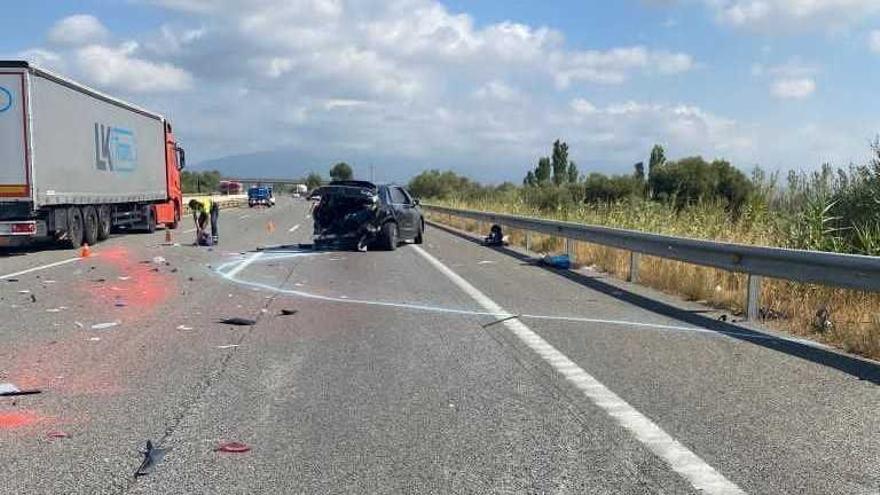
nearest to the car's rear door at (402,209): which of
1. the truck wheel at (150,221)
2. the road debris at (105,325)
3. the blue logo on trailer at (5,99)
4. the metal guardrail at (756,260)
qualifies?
the metal guardrail at (756,260)

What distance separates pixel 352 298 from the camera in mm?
11367

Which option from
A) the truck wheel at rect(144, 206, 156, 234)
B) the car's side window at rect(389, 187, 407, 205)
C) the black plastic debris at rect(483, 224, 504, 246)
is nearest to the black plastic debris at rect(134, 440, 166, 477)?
the car's side window at rect(389, 187, 407, 205)

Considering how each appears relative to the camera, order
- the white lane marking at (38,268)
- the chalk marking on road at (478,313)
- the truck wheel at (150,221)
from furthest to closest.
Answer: the truck wheel at (150,221), the white lane marking at (38,268), the chalk marking on road at (478,313)

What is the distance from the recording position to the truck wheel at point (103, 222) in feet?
72.5

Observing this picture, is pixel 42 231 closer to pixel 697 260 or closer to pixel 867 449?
pixel 697 260

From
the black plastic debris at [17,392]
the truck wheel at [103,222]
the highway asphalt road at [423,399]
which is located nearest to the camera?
the highway asphalt road at [423,399]

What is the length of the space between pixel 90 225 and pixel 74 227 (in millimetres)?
1376

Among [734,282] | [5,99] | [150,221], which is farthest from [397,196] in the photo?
[734,282]

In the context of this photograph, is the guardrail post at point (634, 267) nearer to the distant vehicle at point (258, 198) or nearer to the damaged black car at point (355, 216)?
the damaged black car at point (355, 216)

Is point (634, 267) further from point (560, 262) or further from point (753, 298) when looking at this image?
point (753, 298)

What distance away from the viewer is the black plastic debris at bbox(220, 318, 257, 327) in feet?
30.0

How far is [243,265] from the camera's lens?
16109 mm

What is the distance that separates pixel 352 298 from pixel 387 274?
3.32 metres

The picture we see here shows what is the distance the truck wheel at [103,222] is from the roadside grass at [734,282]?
37.9 feet
